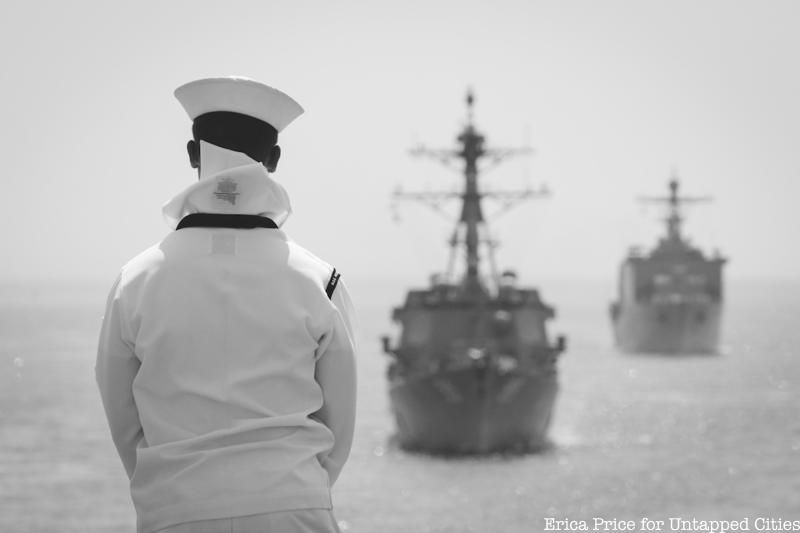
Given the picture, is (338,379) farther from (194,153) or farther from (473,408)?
(473,408)

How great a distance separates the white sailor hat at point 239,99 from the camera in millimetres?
2463

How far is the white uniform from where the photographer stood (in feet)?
7.54

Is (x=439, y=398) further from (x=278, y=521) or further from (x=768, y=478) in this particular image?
(x=278, y=521)

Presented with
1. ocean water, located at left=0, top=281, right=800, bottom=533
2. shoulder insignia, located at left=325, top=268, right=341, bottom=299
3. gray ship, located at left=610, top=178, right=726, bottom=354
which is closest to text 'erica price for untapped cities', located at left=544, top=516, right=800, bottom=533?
ocean water, located at left=0, top=281, right=800, bottom=533

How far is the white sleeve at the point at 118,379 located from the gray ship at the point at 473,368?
1001 inches

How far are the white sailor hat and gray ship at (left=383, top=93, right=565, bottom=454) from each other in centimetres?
2545

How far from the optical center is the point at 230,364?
2.31 meters

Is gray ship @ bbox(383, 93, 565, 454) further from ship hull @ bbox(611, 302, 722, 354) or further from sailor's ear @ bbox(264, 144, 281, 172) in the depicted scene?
ship hull @ bbox(611, 302, 722, 354)

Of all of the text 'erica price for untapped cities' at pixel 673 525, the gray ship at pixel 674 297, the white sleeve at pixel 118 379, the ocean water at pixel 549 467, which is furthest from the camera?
the gray ship at pixel 674 297

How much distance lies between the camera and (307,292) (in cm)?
237

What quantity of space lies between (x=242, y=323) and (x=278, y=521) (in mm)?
418

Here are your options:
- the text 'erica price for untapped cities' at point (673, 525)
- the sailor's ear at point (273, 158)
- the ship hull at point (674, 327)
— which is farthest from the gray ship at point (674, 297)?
the sailor's ear at point (273, 158)

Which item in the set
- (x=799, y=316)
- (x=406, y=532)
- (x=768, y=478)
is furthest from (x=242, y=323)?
(x=799, y=316)

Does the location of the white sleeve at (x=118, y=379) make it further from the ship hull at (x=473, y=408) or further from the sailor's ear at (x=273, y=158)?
the ship hull at (x=473, y=408)
